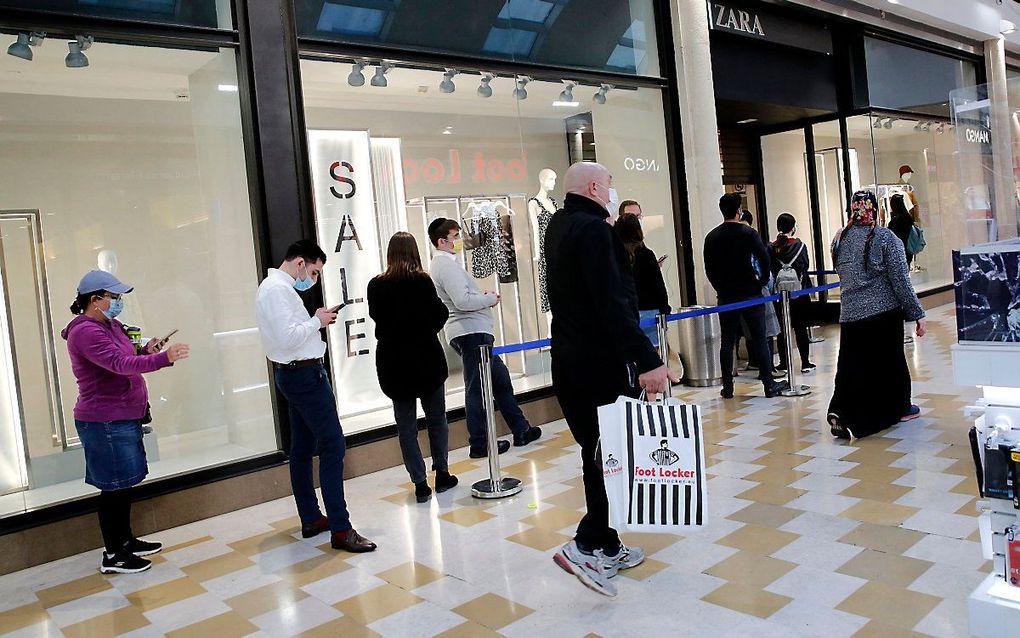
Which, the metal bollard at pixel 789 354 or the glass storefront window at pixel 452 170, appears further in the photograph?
the metal bollard at pixel 789 354

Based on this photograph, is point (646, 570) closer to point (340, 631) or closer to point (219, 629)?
point (340, 631)

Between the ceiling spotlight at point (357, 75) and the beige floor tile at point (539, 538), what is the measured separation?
3.49 m

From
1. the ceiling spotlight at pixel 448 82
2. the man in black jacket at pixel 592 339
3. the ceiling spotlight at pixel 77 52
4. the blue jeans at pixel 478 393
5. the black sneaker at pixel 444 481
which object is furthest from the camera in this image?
the ceiling spotlight at pixel 448 82

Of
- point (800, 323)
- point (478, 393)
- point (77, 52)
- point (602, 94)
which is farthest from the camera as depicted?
point (800, 323)

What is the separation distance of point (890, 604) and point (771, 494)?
1.36m

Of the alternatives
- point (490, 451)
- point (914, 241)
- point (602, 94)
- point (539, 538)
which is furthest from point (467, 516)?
point (914, 241)

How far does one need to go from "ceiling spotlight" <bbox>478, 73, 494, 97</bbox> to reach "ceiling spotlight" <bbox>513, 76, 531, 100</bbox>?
0.81 feet

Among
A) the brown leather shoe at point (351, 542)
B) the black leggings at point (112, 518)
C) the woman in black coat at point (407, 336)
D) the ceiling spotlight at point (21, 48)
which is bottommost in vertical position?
the brown leather shoe at point (351, 542)

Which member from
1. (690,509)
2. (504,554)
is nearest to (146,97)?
(504,554)

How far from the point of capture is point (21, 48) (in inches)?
182

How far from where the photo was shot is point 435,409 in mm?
4824

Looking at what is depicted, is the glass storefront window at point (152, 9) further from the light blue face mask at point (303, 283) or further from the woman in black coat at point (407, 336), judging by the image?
the light blue face mask at point (303, 283)

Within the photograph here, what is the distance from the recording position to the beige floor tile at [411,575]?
11.5ft

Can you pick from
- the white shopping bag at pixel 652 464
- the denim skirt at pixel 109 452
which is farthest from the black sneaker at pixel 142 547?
the white shopping bag at pixel 652 464
